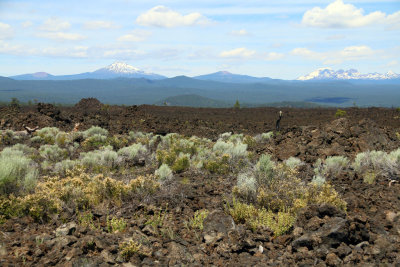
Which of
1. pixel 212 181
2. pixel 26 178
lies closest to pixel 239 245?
pixel 212 181

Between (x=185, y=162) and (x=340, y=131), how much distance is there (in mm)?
5709

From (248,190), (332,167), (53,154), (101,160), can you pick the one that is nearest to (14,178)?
(101,160)

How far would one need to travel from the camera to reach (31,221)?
4.45 m

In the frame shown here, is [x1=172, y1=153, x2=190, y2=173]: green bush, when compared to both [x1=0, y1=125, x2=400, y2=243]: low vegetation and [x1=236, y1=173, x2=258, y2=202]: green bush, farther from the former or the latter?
[x1=236, y1=173, x2=258, y2=202]: green bush

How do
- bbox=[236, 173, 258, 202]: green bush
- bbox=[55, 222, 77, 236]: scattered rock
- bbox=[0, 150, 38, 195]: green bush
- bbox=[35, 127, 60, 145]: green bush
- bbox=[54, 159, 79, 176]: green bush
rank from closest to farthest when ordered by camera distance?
bbox=[55, 222, 77, 236]: scattered rock < bbox=[0, 150, 38, 195]: green bush < bbox=[236, 173, 258, 202]: green bush < bbox=[54, 159, 79, 176]: green bush < bbox=[35, 127, 60, 145]: green bush

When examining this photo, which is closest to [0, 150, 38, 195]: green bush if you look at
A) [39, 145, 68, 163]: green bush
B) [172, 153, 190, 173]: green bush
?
[172, 153, 190, 173]: green bush

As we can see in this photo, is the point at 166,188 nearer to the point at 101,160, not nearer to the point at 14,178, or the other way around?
the point at 14,178

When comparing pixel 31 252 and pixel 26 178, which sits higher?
pixel 26 178

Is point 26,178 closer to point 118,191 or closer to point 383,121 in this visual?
point 118,191

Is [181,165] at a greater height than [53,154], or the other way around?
[181,165]

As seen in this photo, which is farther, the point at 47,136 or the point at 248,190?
the point at 47,136

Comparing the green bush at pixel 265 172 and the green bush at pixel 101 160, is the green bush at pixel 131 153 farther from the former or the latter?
the green bush at pixel 265 172

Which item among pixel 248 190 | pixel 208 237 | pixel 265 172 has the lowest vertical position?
pixel 208 237

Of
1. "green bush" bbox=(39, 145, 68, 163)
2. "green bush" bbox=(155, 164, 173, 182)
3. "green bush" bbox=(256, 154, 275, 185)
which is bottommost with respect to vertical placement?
"green bush" bbox=(39, 145, 68, 163)
